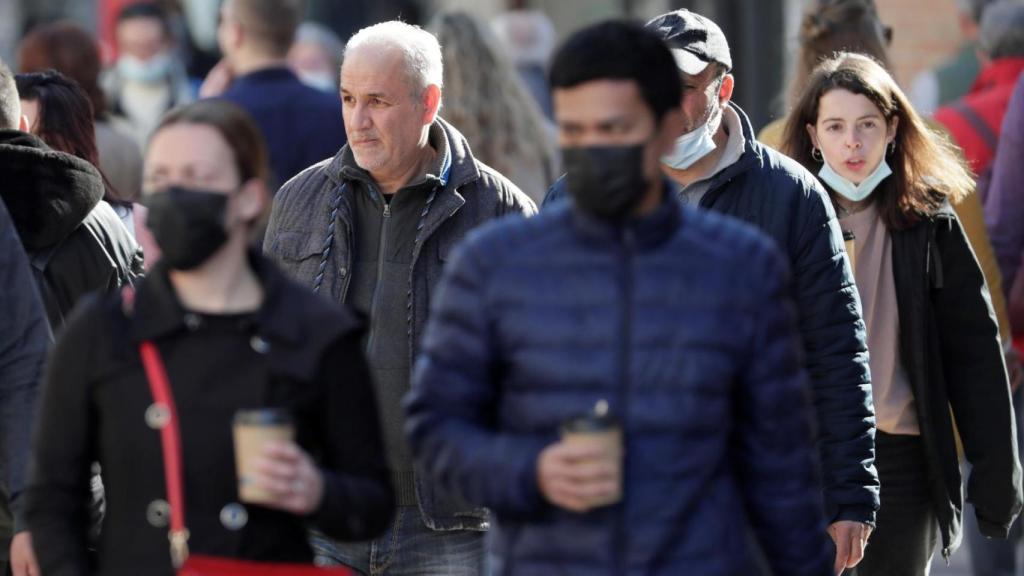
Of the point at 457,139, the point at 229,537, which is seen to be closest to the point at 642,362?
the point at 229,537

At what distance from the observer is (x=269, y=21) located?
8.10 m

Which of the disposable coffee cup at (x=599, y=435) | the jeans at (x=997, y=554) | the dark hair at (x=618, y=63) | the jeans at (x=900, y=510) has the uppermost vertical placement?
the dark hair at (x=618, y=63)

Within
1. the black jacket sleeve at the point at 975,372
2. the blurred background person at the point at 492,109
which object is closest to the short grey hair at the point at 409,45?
the black jacket sleeve at the point at 975,372

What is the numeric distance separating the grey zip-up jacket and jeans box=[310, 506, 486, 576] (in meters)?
0.06

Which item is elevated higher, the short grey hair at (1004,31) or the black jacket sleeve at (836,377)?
the short grey hair at (1004,31)

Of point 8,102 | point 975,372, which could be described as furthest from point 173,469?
point 975,372

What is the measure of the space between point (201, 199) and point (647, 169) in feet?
2.62

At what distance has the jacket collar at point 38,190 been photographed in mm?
5262

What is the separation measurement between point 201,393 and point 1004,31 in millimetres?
5606

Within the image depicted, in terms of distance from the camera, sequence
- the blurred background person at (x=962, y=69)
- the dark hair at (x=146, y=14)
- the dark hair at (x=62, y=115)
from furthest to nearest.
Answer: the dark hair at (x=146, y=14), the blurred background person at (x=962, y=69), the dark hair at (x=62, y=115)

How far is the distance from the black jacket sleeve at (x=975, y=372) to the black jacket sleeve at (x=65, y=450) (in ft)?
9.33

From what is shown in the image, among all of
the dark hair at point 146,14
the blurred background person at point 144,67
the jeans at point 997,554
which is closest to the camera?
the jeans at point 997,554

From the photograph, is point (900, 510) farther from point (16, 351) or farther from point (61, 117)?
point (61, 117)

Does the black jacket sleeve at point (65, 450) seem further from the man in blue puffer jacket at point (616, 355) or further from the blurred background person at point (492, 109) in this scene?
the blurred background person at point (492, 109)
